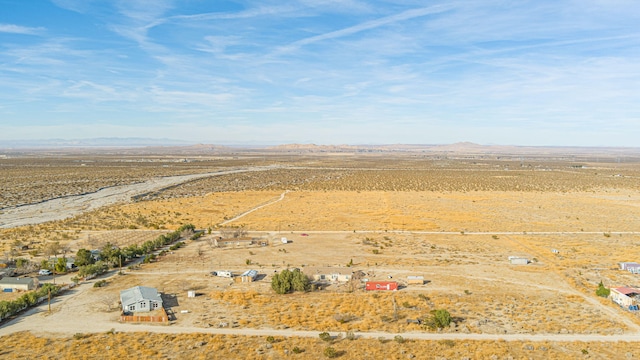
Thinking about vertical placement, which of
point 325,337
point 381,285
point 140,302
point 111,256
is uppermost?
point 111,256

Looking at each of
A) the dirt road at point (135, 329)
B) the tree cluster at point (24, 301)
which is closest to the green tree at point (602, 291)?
the dirt road at point (135, 329)

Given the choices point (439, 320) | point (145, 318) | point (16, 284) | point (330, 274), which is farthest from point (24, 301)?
point (439, 320)

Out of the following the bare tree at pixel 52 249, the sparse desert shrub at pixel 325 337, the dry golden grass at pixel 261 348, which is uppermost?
the bare tree at pixel 52 249

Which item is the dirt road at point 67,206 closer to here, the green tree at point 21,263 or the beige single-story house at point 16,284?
the green tree at point 21,263

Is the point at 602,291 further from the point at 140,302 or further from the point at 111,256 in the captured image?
the point at 111,256

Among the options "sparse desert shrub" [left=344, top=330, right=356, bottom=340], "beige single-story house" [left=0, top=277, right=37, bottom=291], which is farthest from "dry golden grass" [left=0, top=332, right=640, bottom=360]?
"beige single-story house" [left=0, top=277, right=37, bottom=291]

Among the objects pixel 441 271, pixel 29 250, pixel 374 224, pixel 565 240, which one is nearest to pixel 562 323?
pixel 441 271
